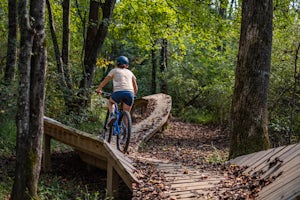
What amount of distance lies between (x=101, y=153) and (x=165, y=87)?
53.8ft

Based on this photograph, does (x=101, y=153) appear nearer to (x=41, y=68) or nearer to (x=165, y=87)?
(x=41, y=68)

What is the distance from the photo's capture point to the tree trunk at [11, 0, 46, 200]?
5855 mm

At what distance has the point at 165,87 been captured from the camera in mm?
23984

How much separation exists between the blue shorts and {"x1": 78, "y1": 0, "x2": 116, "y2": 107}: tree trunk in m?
5.18

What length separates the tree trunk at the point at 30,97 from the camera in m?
5.86

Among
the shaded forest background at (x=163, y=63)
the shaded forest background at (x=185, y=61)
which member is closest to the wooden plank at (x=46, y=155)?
the shaded forest background at (x=163, y=63)

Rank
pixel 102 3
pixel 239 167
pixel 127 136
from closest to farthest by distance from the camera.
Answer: pixel 239 167 < pixel 127 136 < pixel 102 3

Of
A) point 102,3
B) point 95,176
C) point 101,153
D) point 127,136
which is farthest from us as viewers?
point 102,3

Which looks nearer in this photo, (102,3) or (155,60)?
(102,3)

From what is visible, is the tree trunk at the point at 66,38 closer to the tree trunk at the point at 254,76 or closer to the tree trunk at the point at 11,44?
the tree trunk at the point at 11,44

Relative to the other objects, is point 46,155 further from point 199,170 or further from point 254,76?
point 254,76

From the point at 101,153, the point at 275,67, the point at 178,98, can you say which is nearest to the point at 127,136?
the point at 101,153

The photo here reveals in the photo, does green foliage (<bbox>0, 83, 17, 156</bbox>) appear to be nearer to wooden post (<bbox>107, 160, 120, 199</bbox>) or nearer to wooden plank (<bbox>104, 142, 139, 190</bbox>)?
wooden post (<bbox>107, 160, 120, 199</bbox>)

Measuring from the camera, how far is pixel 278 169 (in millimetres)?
5781
